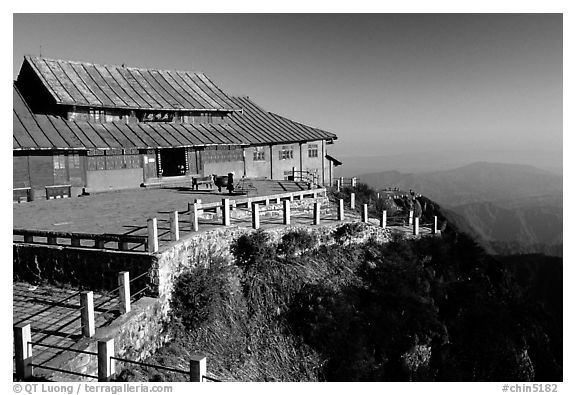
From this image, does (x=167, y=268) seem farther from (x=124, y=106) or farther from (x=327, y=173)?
(x=327, y=173)

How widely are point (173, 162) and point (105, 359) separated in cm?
2174

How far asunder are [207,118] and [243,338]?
20.6 m

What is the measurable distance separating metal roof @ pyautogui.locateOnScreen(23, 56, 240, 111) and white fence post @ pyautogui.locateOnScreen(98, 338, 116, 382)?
1836 centimetres

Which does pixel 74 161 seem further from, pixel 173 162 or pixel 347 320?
pixel 347 320

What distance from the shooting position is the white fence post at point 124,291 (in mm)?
9578

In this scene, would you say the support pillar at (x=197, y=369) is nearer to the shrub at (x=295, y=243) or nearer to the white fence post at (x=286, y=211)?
the shrub at (x=295, y=243)

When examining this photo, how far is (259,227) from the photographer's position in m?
14.4

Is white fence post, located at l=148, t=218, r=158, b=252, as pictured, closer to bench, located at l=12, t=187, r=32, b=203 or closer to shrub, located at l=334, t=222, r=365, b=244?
shrub, located at l=334, t=222, r=365, b=244

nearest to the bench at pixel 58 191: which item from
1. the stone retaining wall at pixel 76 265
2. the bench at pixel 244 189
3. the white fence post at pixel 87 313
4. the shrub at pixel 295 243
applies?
the bench at pixel 244 189

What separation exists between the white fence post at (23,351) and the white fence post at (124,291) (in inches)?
79.1

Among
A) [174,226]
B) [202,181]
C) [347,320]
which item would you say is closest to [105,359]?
[174,226]

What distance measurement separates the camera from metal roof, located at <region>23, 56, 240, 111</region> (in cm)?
2389

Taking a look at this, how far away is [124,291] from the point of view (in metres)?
9.67

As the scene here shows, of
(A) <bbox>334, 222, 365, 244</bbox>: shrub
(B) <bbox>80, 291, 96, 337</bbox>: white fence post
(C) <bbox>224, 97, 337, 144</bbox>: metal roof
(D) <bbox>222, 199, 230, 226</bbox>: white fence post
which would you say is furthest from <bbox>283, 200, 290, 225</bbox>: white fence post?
(C) <bbox>224, 97, 337, 144</bbox>: metal roof
